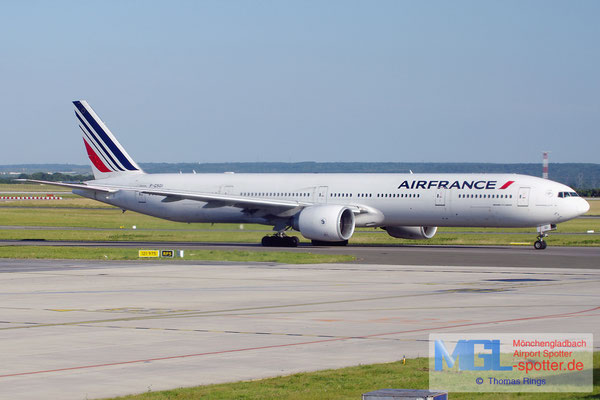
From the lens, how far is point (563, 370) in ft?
48.7

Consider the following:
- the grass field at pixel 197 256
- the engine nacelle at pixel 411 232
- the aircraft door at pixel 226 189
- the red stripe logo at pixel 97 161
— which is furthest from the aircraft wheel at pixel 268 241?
the red stripe logo at pixel 97 161

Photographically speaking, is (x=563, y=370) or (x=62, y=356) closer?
(x=563, y=370)

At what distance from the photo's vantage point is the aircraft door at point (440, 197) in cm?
5253

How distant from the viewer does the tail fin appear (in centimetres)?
6363

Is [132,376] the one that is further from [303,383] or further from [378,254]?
[378,254]

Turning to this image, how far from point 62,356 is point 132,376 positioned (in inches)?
101

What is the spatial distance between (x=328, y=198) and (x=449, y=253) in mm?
10851

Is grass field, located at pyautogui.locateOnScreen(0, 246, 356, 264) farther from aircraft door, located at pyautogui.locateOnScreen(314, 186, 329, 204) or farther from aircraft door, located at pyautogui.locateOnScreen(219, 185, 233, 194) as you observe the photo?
aircraft door, located at pyautogui.locateOnScreen(219, 185, 233, 194)

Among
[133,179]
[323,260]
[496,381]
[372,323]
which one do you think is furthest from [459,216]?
[496,381]

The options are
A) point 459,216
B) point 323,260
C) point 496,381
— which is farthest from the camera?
point 459,216

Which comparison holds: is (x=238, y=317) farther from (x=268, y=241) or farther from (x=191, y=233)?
(x=191, y=233)

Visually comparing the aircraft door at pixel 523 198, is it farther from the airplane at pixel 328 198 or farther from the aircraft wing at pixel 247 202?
the aircraft wing at pixel 247 202

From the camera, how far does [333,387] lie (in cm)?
1408

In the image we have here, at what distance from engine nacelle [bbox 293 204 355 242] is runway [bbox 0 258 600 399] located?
520 inches
